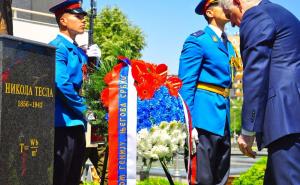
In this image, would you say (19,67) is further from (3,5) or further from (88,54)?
(3,5)

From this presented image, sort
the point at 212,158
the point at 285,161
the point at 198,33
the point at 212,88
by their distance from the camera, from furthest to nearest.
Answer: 1. the point at 198,33
2. the point at 212,88
3. the point at 212,158
4. the point at 285,161

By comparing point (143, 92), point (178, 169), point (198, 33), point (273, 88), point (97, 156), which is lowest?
point (178, 169)

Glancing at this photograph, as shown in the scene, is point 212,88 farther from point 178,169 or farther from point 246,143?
point 178,169

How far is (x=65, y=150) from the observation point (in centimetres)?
489

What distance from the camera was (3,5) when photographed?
5961 millimetres

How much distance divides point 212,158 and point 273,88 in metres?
1.67

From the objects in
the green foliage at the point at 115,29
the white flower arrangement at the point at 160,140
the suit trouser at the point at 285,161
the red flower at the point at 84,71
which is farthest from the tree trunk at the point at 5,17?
the green foliage at the point at 115,29

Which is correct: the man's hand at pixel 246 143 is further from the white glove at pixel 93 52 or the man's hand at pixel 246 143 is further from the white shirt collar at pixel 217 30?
the white glove at pixel 93 52

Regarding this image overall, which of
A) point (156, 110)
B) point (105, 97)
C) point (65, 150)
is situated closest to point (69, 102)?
point (105, 97)

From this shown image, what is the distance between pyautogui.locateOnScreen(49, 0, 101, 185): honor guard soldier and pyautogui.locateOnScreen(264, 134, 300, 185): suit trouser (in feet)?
6.09

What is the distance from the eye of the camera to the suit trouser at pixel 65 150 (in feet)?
16.0

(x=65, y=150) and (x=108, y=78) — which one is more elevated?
(x=108, y=78)

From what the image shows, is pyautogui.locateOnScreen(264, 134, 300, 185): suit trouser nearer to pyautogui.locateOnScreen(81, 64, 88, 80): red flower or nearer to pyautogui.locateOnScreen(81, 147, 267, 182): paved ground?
pyautogui.locateOnScreen(81, 147, 267, 182): paved ground

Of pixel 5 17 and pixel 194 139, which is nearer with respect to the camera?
pixel 194 139
